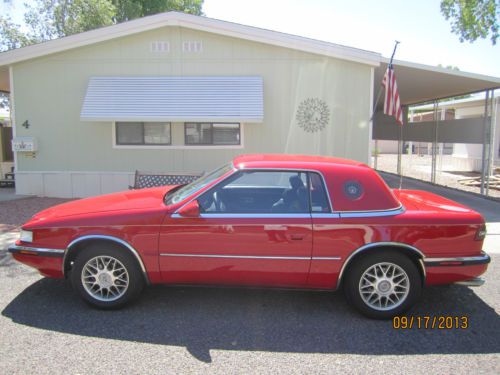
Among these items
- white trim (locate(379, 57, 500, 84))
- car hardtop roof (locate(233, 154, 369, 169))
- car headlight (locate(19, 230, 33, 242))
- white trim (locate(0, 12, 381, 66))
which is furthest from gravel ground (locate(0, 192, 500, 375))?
white trim (locate(0, 12, 381, 66))

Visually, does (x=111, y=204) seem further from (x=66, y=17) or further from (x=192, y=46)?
(x=66, y=17)

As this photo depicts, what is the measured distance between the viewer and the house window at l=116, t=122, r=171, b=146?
32.1 feet

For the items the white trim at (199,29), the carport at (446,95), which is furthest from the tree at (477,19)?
the white trim at (199,29)

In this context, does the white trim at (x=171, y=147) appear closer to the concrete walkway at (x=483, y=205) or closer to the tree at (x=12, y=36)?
the concrete walkway at (x=483, y=205)

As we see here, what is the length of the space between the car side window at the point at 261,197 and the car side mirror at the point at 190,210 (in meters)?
0.09

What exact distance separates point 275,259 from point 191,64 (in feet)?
23.2

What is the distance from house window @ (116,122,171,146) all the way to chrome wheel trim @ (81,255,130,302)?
243 inches

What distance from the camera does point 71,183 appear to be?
9.97 meters

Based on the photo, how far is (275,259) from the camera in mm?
3801

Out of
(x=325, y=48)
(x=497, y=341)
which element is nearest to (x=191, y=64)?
(x=325, y=48)

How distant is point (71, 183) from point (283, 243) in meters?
7.85

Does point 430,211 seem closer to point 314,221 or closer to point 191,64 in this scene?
point 314,221

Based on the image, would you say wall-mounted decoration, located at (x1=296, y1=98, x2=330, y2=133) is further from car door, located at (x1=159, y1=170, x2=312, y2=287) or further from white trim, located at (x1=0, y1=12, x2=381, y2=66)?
car door, located at (x1=159, y1=170, x2=312, y2=287)

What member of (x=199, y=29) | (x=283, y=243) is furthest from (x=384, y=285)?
(x=199, y=29)
